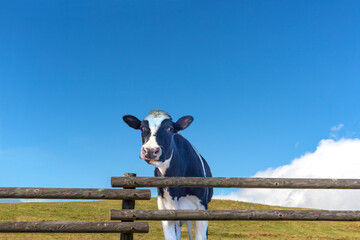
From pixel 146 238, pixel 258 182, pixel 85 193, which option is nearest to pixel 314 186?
pixel 258 182

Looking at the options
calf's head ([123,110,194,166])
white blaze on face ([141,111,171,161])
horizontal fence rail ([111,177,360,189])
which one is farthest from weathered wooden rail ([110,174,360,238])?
white blaze on face ([141,111,171,161])

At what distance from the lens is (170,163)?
23.5 feet

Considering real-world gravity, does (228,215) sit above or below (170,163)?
below

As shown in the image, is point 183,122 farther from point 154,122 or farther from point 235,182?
point 235,182

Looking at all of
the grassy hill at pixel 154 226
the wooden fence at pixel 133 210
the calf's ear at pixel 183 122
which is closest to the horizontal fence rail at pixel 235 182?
the wooden fence at pixel 133 210

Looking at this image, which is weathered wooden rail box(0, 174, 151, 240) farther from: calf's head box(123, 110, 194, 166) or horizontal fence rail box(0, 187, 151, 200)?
calf's head box(123, 110, 194, 166)

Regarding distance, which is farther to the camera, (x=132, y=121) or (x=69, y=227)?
(x=132, y=121)

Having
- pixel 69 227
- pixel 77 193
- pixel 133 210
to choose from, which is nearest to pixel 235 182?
pixel 133 210

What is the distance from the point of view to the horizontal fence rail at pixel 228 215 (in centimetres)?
626

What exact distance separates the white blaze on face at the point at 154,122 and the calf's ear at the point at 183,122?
0.26 metres

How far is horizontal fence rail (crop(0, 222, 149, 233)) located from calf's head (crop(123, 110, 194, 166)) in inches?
44.3

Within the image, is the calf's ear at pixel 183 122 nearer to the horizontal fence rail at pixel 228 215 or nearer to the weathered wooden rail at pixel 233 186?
the weathered wooden rail at pixel 233 186

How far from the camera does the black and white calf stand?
684cm

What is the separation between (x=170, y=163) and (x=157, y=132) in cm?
69
